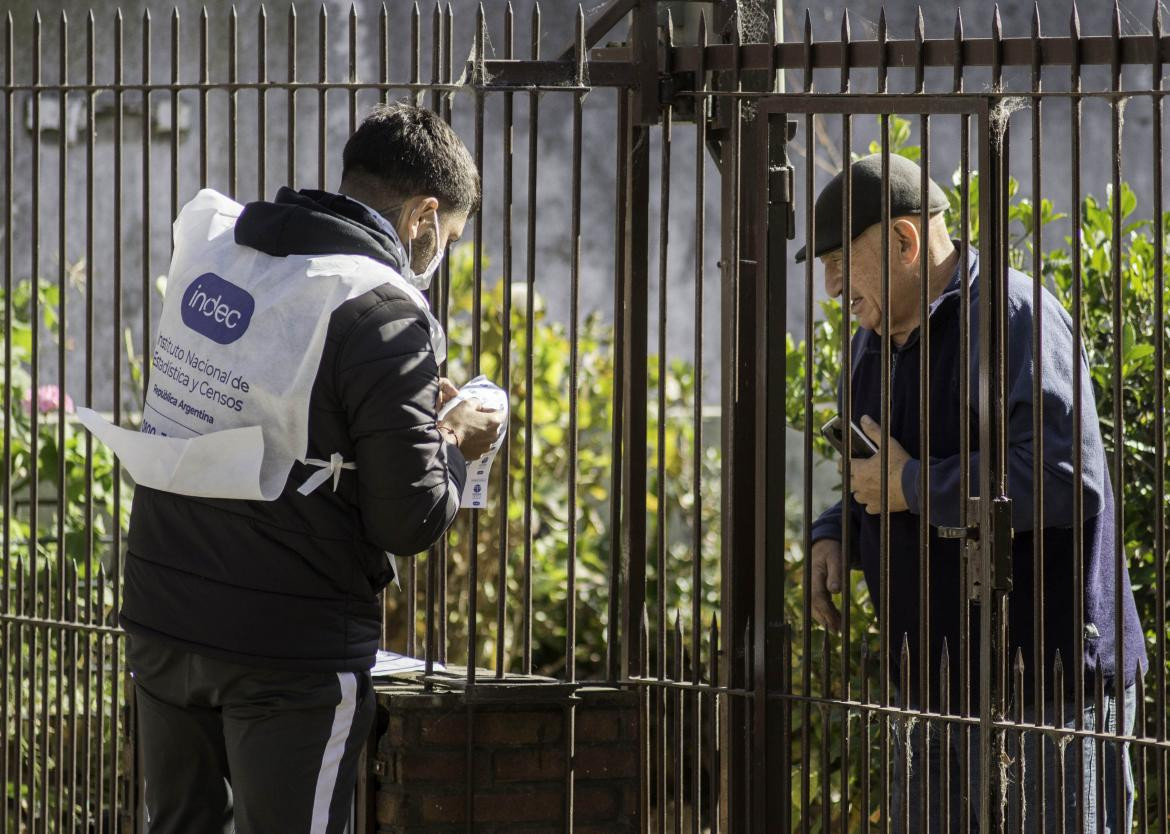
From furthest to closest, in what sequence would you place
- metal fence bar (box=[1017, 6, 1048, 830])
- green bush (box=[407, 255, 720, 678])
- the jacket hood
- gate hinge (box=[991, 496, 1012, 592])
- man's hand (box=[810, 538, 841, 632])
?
green bush (box=[407, 255, 720, 678])
man's hand (box=[810, 538, 841, 632])
gate hinge (box=[991, 496, 1012, 592])
metal fence bar (box=[1017, 6, 1048, 830])
the jacket hood

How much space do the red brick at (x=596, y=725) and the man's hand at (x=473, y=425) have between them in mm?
828

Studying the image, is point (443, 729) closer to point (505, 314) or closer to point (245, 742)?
point (245, 742)

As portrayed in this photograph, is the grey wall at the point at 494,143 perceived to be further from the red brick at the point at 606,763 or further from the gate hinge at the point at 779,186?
the red brick at the point at 606,763

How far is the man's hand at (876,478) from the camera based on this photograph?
11.9 feet

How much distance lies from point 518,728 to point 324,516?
105 centimetres

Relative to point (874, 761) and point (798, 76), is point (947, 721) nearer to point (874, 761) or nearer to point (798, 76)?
point (874, 761)

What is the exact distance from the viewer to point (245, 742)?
2998 mm

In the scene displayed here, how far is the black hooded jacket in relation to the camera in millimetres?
2943

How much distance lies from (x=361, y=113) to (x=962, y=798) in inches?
221

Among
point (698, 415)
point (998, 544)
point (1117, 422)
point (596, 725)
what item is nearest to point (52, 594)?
point (596, 725)

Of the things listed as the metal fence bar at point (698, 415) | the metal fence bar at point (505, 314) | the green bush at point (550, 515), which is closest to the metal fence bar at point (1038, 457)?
the metal fence bar at point (698, 415)

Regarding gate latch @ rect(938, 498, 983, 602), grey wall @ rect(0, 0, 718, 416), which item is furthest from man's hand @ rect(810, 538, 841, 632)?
grey wall @ rect(0, 0, 718, 416)

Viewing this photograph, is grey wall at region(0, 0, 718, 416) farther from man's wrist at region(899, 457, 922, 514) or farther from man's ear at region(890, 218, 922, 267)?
man's wrist at region(899, 457, 922, 514)

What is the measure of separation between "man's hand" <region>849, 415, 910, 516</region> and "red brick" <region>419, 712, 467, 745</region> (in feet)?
3.63
